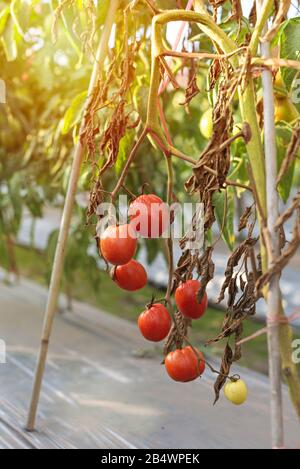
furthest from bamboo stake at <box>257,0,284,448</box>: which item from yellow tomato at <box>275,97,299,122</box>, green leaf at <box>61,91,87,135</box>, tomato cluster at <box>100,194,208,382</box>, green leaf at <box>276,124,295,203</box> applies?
green leaf at <box>61,91,87,135</box>

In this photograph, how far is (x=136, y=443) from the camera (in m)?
1.29

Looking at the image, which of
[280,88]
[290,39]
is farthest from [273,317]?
[280,88]

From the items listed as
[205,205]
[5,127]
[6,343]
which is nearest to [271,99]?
[205,205]

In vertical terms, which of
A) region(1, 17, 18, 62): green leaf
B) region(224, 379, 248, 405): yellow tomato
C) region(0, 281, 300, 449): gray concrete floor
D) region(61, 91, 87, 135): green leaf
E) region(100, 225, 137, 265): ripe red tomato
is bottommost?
region(0, 281, 300, 449): gray concrete floor

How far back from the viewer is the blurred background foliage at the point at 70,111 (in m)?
1.05

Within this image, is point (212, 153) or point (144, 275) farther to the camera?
point (144, 275)

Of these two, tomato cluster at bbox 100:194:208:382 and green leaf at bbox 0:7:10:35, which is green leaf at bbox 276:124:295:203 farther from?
green leaf at bbox 0:7:10:35

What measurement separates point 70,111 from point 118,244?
21.5 inches

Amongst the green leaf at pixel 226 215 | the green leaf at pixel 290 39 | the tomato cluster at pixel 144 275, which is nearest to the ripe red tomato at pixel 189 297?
the tomato cluster at pixel 144 275

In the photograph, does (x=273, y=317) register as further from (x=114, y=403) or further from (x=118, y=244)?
(x=114, y=403)

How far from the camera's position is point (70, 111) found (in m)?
1.18

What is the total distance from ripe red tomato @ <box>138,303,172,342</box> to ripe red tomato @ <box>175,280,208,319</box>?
0.03 metres

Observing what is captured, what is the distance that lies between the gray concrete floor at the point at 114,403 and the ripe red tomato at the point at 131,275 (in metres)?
0.57

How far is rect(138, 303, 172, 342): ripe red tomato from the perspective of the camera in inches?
30.0
